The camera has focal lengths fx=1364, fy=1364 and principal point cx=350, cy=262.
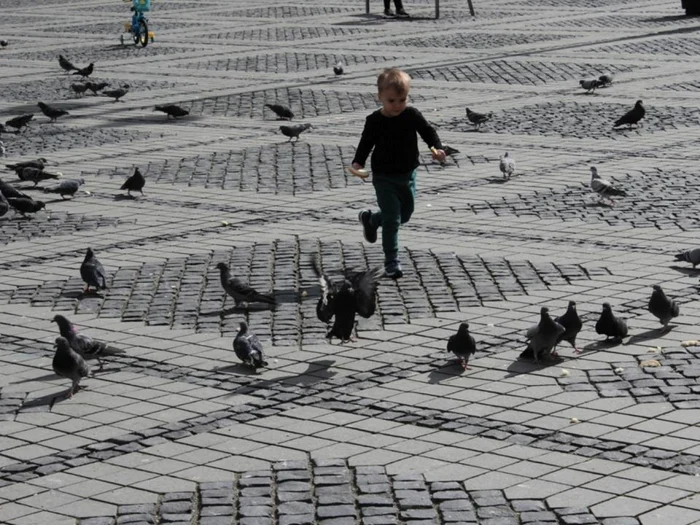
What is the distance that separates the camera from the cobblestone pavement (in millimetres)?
6566

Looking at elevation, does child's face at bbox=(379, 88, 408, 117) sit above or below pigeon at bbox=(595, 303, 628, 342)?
above

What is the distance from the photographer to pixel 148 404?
25.7 ft

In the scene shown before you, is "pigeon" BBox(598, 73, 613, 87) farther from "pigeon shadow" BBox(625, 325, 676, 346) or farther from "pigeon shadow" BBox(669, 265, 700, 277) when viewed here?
"pigeon shadow" BBox(625, 325, 676, 346)

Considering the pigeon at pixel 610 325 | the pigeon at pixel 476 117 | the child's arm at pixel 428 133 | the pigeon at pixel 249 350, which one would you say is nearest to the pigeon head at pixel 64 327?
the pigeon at pixel 249 350

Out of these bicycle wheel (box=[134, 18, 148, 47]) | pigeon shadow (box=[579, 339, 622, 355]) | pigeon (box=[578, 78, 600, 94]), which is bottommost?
bicycle wheel (box=[134, 18, 148, 47])

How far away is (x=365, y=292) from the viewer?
8906mm

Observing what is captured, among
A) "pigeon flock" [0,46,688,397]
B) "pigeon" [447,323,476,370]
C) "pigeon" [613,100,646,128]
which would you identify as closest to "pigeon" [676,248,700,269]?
"pigeon flock" [0,46,688,397]

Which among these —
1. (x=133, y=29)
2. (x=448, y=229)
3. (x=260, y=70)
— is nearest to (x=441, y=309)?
(x=448, y=229)

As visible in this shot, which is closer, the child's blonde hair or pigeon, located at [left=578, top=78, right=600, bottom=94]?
the child's blonde hair

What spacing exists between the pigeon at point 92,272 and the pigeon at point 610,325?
380cm

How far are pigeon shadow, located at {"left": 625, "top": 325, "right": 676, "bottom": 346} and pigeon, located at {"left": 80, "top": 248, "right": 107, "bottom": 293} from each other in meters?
3.98

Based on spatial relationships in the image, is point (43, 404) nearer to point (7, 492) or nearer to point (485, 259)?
point (7, 492)

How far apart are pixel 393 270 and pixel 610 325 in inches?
87.8

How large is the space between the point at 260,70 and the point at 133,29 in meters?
5.75
